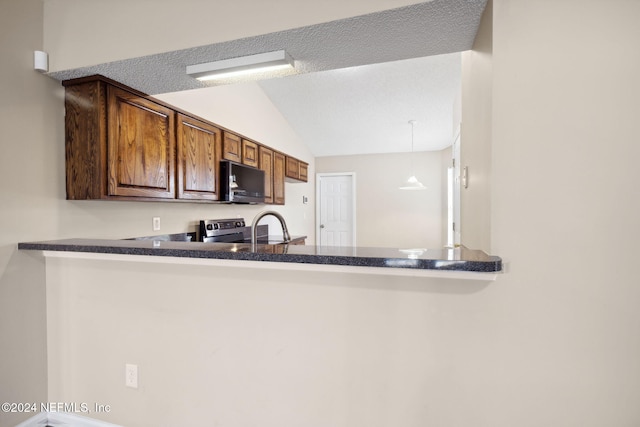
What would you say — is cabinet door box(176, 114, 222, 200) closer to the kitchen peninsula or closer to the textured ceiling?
the textured ceiling

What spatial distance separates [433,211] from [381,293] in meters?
4.75

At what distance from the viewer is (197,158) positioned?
2.64 metres

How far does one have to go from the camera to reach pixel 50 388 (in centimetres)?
184

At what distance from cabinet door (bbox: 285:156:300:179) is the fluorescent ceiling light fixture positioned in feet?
9.40

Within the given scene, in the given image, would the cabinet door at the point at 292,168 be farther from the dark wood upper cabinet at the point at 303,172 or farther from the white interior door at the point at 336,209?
the white interior door at the point at 336,209

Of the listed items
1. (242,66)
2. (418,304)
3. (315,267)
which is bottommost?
(418,304)

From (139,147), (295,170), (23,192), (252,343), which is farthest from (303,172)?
(252,343)

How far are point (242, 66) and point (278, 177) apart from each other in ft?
8.73

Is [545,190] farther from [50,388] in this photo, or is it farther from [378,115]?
[378,115]

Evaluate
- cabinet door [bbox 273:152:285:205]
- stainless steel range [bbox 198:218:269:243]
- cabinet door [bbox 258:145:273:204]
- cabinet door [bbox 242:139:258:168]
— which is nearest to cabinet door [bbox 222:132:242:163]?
cabinet door [bbox 242:139:258:168]

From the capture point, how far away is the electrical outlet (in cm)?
169

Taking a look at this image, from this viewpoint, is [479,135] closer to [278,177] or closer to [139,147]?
[139,147]

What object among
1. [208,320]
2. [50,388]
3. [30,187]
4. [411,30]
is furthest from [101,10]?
[50,388]

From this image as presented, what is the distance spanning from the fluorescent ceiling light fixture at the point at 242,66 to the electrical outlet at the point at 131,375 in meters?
1.59
